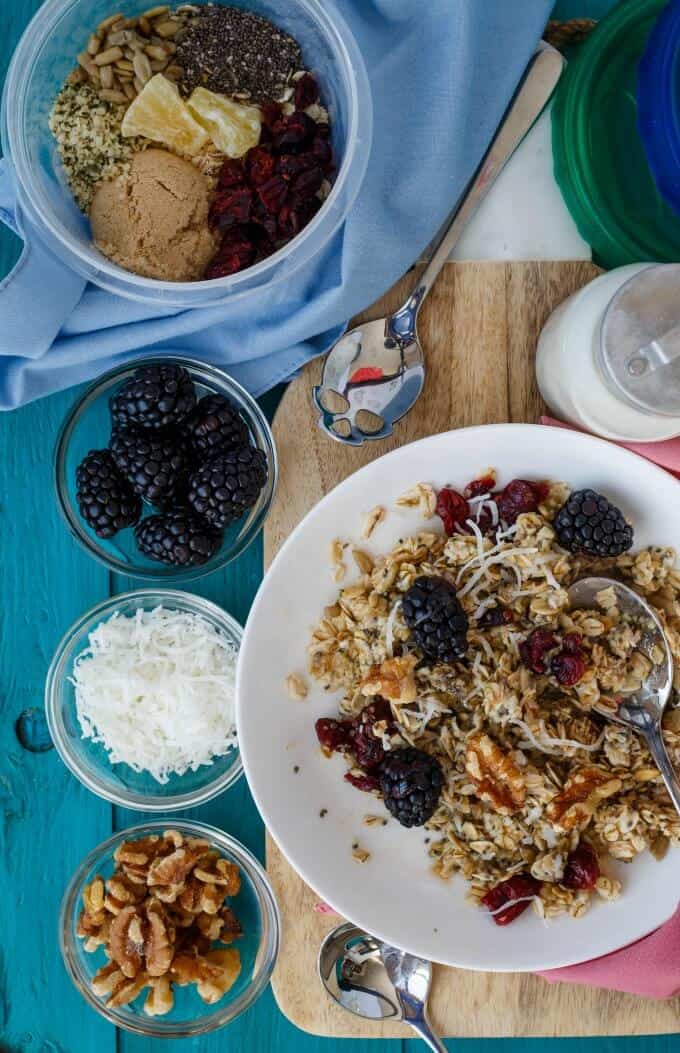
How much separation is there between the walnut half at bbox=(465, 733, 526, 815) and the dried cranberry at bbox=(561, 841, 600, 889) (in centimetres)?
12

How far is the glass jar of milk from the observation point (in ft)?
3.87

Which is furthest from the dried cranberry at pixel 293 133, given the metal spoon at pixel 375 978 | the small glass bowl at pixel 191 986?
the metal spoon at pixel 375 978

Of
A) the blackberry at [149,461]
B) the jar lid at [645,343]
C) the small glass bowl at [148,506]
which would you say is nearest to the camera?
the jar lid at [645,343]

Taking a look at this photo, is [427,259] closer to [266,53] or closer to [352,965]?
[266,53]

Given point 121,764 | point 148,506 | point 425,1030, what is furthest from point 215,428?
point 425,1030

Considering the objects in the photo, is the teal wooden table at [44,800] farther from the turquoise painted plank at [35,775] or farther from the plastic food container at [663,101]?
the plastic food container at [663,101]

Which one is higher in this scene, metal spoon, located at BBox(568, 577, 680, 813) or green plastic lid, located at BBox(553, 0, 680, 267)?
green plastic lid, located at BBox(553, 0, 680, 267)

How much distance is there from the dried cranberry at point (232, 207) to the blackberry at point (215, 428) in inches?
9.1

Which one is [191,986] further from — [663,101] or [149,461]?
[663,101]

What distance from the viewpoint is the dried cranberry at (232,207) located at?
130 centimetres

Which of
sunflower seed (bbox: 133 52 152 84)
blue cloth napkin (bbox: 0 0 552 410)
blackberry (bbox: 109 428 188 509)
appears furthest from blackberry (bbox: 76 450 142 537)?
sunflower seed (bbox: 133 52 152 84)

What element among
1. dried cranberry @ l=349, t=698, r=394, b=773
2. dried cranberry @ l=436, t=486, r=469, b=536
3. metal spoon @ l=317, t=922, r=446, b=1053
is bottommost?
metal spoon @ l=317, t=922, r=446, b=1053

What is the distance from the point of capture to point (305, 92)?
1339mm

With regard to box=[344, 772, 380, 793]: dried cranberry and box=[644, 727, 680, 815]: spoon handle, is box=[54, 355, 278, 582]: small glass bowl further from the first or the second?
box=[644, 727, 680, 815]: spoon handle
